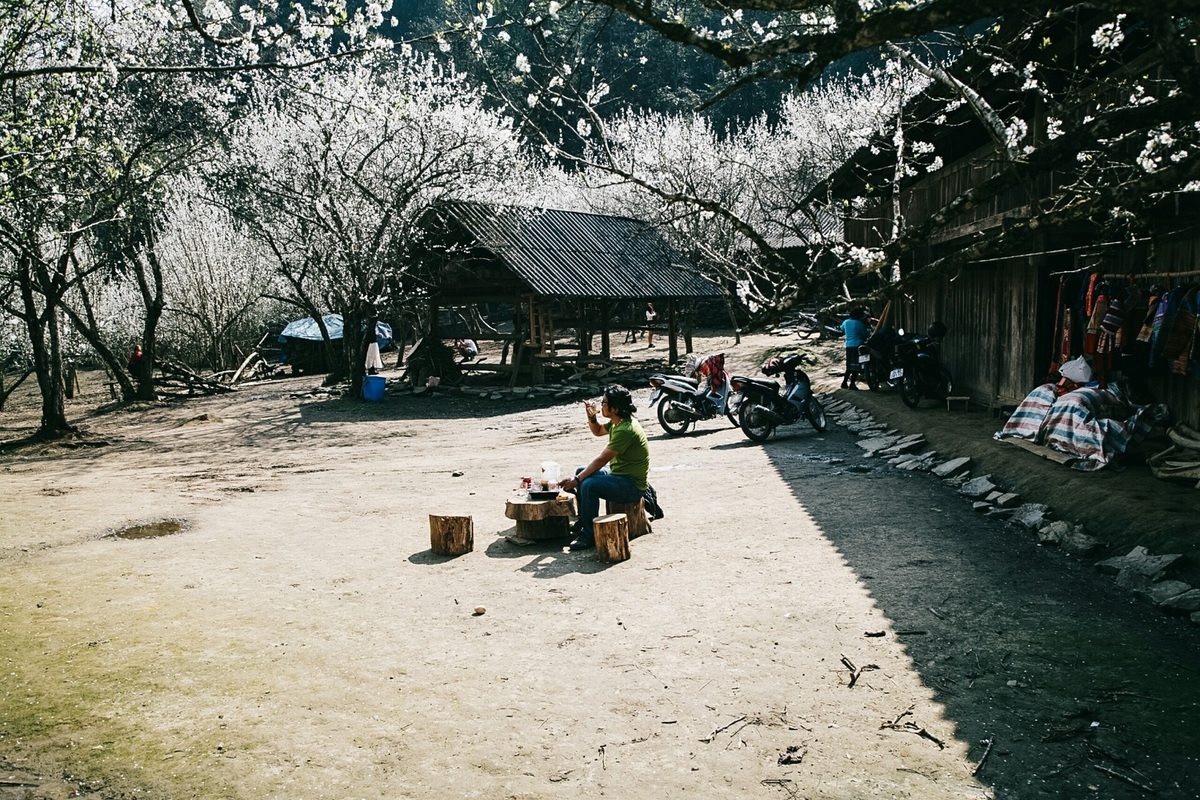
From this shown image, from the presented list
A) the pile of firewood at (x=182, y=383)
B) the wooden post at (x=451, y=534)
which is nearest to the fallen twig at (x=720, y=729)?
the wooden post at (x=451, y=534)

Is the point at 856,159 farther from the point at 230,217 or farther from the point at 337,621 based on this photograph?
the point at 230,217

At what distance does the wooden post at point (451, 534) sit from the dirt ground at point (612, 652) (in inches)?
9.2

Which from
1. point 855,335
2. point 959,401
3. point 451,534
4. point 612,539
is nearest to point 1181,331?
point 959,401

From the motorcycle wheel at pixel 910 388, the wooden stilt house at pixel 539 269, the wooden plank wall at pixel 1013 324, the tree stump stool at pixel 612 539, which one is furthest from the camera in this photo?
the wooden stilt house at pixel 539 269

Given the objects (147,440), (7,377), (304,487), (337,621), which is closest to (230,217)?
(7,377)

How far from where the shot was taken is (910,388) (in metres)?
14.2

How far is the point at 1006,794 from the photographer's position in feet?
12.4

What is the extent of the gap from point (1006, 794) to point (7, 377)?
3294 cm

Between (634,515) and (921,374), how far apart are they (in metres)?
7.69

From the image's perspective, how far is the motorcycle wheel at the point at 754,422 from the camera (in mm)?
13078

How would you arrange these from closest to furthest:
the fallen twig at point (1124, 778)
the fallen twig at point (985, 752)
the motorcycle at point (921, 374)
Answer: the fallen twig at point (1124, 778) < the fallen twig at point (985, 752) < the motorcycle at point (921, 374)

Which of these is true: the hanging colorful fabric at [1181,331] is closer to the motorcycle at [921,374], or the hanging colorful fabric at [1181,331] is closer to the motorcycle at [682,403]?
the motorcycle at [921,374]

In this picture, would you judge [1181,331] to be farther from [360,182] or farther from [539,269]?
[360,182]

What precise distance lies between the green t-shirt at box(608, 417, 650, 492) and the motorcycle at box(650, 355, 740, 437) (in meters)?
6.21
